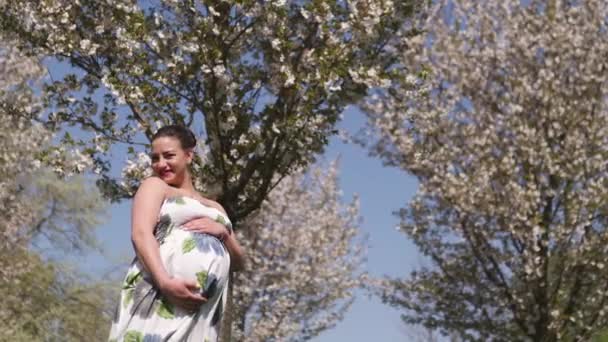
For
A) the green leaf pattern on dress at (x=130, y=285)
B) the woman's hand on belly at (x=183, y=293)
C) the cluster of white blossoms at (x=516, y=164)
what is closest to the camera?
the woman's hand on belly at (x=183, y=293)

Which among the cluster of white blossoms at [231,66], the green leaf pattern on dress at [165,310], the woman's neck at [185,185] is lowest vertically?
the green leaf pattern on dress at [165,310]

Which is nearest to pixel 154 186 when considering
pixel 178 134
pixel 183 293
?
pixel 178 134

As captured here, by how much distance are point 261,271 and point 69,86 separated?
43.4 feet

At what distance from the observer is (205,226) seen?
4156mm

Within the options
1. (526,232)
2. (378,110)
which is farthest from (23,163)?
(526,232)

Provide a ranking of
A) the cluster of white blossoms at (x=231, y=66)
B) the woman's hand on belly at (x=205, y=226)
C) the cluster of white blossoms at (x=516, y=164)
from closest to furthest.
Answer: the woman's hand on belly at (x=205, y=226), the cluster of white blossoms at (x=231, y=66), the cluster of white blossoms at (x=516, y=164)

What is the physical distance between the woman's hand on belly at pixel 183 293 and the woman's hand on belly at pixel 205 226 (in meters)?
0.28

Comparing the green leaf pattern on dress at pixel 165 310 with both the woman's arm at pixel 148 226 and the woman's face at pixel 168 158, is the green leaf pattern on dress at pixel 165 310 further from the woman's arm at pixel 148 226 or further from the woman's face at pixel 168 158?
the woman's face at pixel 168 158

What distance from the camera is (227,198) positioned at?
9.60 m

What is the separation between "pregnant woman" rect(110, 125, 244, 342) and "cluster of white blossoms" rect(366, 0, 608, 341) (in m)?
10.3

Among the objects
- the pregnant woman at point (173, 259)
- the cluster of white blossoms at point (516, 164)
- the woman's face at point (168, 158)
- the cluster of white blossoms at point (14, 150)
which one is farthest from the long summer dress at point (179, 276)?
the cluster of white blossoms at point (14, 150)

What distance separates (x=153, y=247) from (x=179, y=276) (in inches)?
8.3

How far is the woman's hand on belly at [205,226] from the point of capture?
13.6 feet

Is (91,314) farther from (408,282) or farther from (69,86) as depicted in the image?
(69,86)
